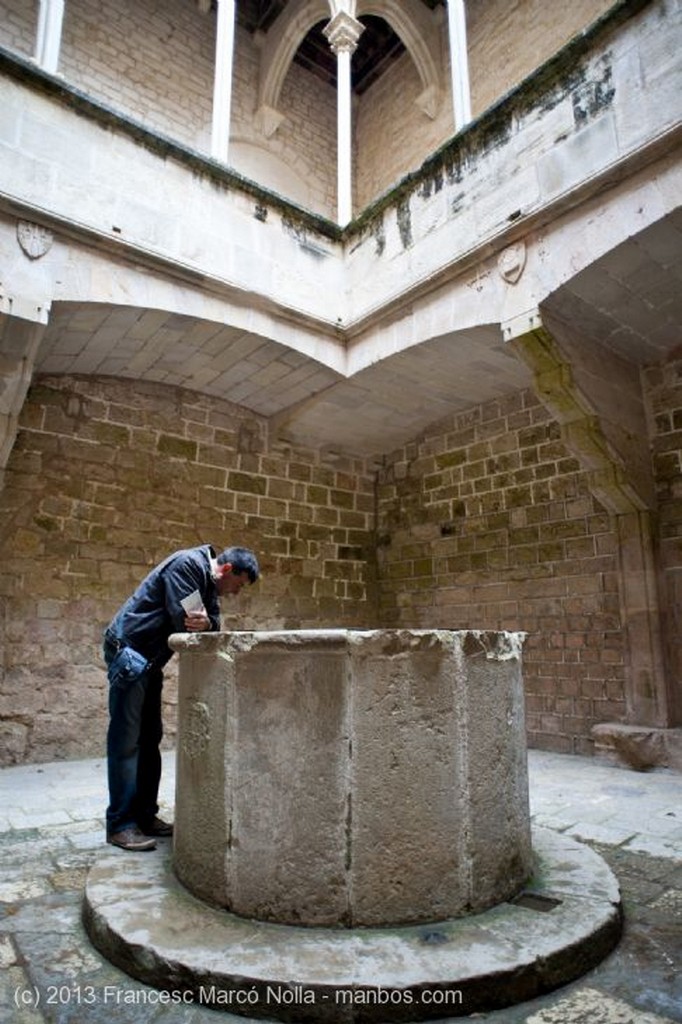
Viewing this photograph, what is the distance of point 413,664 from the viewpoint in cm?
210

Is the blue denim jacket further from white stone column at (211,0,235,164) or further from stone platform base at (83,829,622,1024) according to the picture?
white stone column at (211,0,235,164)

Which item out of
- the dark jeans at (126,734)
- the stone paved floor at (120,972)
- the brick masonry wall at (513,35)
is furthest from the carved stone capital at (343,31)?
the stone paved floor at (120,972)

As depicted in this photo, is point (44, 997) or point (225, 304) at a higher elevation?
point (225, 304)

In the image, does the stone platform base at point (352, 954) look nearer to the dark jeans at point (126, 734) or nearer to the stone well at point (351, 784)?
the stone well at point (351, 784)

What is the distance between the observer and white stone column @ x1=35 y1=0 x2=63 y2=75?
17.6ft

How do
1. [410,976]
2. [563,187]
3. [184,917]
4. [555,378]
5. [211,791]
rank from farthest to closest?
[555,378] → [563,187] → [211,791] → [184,917] → [410,976]

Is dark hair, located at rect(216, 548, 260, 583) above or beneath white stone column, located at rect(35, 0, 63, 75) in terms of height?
beneath

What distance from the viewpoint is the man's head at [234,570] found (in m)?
3.01

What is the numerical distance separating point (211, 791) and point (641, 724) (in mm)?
4505

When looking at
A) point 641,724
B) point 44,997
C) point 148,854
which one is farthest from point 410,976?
point 641,724

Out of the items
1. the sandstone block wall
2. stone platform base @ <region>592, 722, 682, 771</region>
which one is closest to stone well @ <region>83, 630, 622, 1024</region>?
stone platform base @ <region>592, 722, 682, 771</region>

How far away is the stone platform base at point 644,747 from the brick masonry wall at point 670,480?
28 cm

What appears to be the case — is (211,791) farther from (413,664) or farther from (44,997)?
(413,664)

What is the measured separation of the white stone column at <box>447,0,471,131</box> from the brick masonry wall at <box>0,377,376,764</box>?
12.6ft
